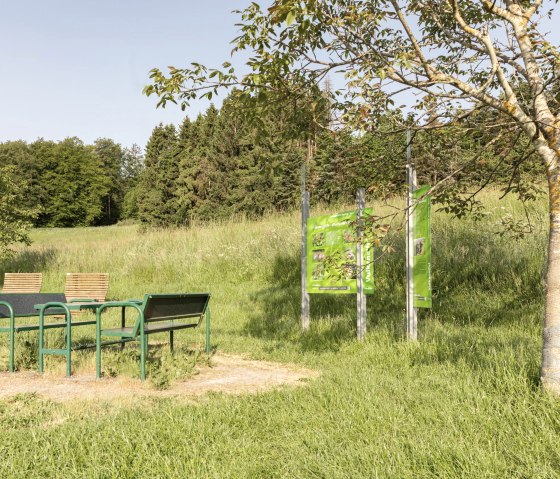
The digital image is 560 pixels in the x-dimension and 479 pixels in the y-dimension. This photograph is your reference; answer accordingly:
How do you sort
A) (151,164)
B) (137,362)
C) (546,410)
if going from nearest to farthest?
1. (546,410)
2. (137,362)
3. (151,164)

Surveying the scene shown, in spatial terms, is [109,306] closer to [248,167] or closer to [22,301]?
[22,301]

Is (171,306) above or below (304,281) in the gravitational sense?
below

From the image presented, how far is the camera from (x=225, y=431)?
14.1ft

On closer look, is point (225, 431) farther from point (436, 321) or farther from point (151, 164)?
point (151, 164)

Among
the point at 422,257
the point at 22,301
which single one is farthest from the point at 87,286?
the point at 422,257

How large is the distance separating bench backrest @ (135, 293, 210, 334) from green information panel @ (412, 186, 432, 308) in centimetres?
269

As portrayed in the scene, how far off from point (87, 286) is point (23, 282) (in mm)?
1891

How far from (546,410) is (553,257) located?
115 cm

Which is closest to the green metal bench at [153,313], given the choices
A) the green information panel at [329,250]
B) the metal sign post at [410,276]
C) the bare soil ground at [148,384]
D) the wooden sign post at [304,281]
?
the bare soil ground at [148,384]

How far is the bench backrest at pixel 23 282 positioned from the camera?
1388 cm

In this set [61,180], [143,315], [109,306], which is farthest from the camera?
[61,180]

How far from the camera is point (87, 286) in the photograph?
13.4 meters

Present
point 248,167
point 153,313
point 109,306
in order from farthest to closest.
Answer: point 248,167 < point 109,306 < point 153,313

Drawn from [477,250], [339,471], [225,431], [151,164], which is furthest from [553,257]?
[151,164]
